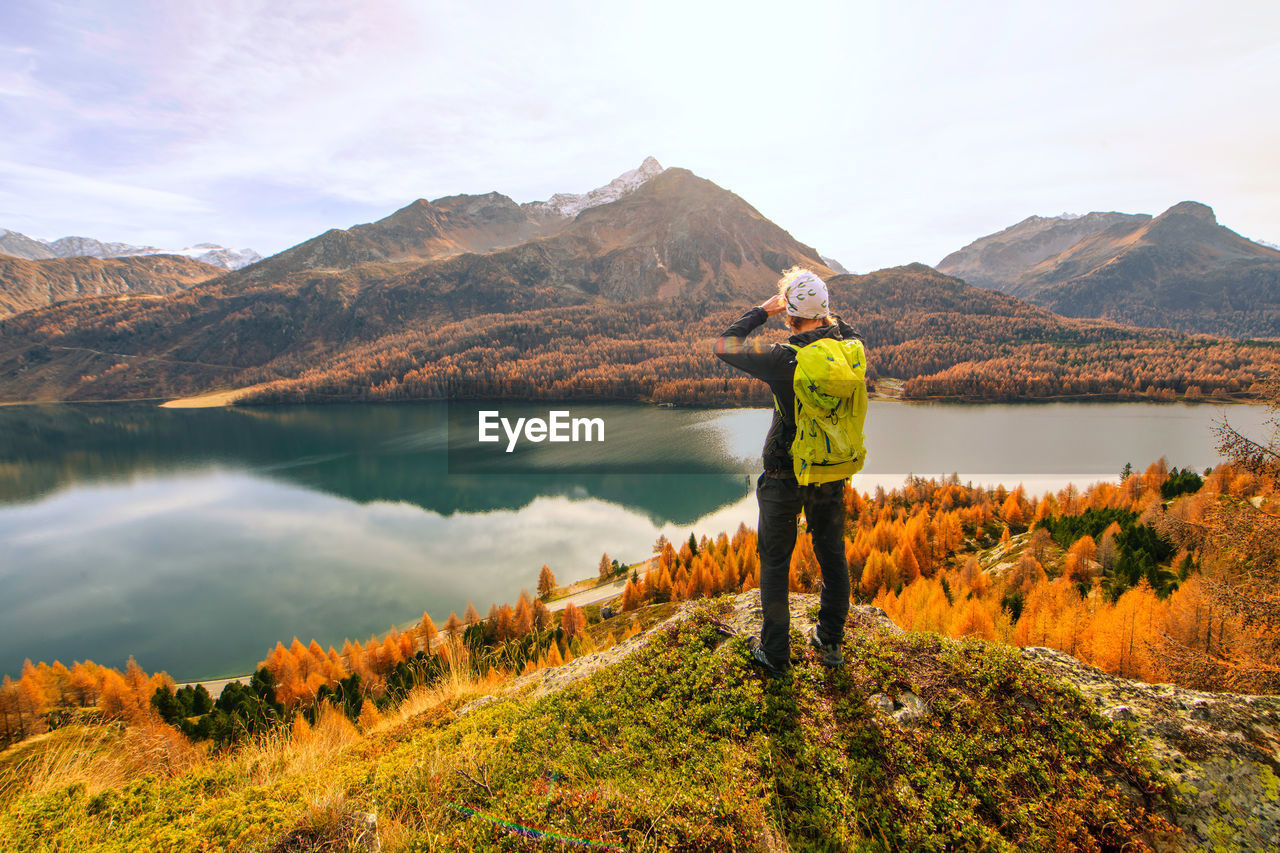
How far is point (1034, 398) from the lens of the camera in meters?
115

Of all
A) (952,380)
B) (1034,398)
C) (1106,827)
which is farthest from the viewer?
(952,380)

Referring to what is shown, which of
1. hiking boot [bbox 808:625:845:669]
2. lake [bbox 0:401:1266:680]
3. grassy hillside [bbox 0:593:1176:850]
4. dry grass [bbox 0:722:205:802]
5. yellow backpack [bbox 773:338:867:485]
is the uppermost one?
yellow backpack [bbox 773:338:867:485]

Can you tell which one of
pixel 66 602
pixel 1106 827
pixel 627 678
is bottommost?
pixel 66 602

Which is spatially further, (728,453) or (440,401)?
(440,401)

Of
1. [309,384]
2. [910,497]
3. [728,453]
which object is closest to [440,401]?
[309,384]

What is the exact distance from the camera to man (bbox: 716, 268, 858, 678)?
4.77 m

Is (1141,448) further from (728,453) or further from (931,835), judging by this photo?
(931,835)

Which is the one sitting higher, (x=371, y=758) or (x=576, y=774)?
(x=576, y=774)

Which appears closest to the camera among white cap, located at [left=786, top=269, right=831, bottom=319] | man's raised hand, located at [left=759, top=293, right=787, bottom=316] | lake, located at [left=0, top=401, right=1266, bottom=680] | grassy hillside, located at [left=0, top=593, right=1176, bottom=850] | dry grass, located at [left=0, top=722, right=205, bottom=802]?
grassy hillside, located at [left=0, top=593, right=1176, bottom=850]

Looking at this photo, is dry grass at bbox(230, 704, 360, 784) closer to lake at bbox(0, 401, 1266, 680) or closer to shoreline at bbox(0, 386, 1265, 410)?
lake at bbox(0, 401, 1266, 680)

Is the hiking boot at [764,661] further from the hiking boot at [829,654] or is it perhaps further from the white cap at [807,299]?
the white cap at [807,299]

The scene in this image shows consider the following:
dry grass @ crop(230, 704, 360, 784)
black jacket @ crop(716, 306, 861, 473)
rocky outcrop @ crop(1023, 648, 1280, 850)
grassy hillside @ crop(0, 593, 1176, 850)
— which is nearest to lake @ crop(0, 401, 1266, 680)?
dry grass @ crop(230, 704, 360, 784)

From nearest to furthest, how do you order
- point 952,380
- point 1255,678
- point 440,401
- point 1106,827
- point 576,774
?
point 1106,827
point 576,774
point 1255,678
point 952,380
point 440,401

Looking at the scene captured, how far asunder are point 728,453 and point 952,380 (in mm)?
79256
